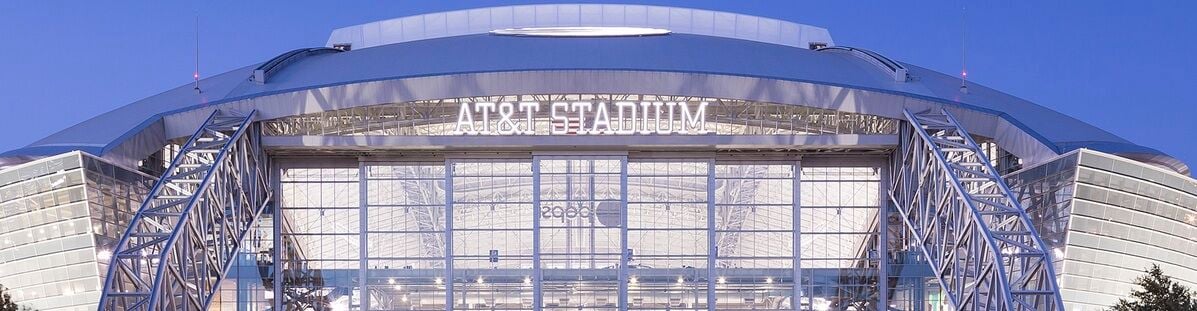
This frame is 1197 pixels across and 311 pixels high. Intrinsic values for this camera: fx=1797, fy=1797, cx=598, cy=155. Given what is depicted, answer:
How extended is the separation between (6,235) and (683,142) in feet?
87.6

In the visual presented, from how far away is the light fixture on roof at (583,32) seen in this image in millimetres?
85625

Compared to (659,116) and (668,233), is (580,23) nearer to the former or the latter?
(668,233)

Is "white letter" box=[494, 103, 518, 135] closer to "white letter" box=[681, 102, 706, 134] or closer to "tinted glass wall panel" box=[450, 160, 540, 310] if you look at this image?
"tinted glass wall panel" box=[450, 160, 540, 310]

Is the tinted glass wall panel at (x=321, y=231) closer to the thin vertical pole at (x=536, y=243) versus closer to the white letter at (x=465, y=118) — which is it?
the white letter at (x=465, y=118)

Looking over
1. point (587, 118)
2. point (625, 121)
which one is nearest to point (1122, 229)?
point (625, 121)

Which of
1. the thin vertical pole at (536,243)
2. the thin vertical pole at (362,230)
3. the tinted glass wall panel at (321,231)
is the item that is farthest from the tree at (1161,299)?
the tinted glass wall panel at (321,231)

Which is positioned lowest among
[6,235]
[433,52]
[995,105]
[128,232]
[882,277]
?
[128,232]

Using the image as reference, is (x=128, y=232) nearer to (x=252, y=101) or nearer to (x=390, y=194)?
(x=252, y=101)

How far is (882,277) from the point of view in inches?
3078

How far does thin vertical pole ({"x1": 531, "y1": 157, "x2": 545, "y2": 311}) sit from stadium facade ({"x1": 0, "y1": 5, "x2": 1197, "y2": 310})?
0.42ft

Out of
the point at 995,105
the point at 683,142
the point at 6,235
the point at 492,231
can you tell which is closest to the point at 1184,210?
the point at 995,105

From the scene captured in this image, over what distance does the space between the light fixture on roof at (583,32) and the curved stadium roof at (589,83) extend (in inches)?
31.5

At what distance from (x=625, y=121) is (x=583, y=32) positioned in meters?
13.9

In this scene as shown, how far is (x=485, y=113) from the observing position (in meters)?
73.6
